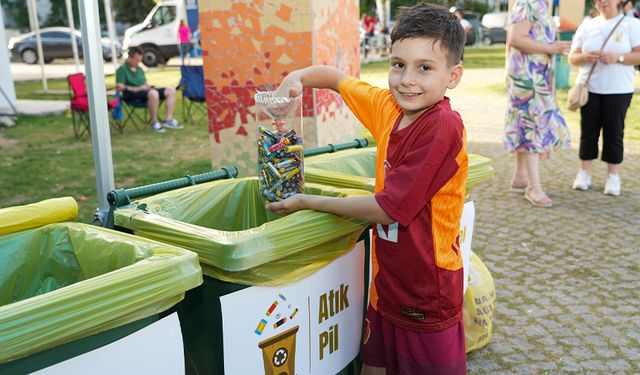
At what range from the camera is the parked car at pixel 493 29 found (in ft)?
91.9

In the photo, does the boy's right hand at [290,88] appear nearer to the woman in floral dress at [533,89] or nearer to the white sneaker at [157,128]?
the woman in floral dress at [533,89]

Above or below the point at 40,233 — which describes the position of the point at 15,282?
below

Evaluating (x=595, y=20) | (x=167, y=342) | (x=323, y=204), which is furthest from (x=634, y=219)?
(x=167, y=342)

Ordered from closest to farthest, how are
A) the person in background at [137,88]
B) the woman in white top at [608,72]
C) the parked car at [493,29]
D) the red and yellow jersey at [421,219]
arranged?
the red and yellow jersey at [421,219] < the woman in white top at [608,72] < the person in background at [137,88] < the parked car at [493,29]

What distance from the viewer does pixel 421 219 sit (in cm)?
197

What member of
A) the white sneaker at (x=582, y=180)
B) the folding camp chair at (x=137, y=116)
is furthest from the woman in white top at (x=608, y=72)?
the folding camp chair at (x=137, y=116)

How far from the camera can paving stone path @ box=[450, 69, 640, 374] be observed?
2.96 meters

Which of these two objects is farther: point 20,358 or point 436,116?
point 436,116

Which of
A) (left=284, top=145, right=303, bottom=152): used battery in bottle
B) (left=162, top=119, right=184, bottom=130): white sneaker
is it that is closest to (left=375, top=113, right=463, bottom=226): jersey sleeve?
(left=284, top=145, right=303, bottom=152): used battery in bottle

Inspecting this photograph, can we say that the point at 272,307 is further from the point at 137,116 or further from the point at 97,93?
the point at 137,116

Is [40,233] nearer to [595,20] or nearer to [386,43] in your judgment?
[595,20]

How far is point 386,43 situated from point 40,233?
79.1 ft

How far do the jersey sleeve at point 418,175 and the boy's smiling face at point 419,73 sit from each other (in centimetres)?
11

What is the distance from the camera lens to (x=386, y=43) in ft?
82.5
